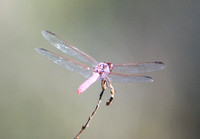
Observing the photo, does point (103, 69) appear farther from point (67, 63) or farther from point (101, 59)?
point (101, 59)

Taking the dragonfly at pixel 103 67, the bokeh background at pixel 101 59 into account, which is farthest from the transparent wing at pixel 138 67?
the bokeh background at pixel 101 59

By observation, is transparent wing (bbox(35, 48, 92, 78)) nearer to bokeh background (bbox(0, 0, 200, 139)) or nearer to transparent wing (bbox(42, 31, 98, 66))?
transparent wing (bbox(42, 31, 98, 66))

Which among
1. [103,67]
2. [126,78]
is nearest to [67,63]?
[103,67]

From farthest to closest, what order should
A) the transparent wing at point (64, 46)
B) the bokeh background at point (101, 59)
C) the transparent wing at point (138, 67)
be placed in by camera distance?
the bokeh background at point (101, 59)
the transparent wing at point (64, 46)
the transparent wing at point (138, 67)

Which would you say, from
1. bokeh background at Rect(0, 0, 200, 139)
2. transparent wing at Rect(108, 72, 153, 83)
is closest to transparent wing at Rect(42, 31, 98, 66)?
transparent wing at Rect(108, 72, 153, 83)

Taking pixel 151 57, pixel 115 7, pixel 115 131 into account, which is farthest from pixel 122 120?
pixel 115 7

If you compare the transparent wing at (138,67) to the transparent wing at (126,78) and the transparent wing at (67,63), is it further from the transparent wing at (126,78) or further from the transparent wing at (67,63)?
the transparent wing at (67,63)

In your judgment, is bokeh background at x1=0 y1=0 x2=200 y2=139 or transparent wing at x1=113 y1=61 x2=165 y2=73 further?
bokeh background at x1=0 y1=0 x2=200 y2=139

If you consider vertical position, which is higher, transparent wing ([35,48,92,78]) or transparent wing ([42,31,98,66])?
transparent wing ([42,31,98,66])

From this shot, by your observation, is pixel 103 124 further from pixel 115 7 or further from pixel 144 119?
pixel 115 7
